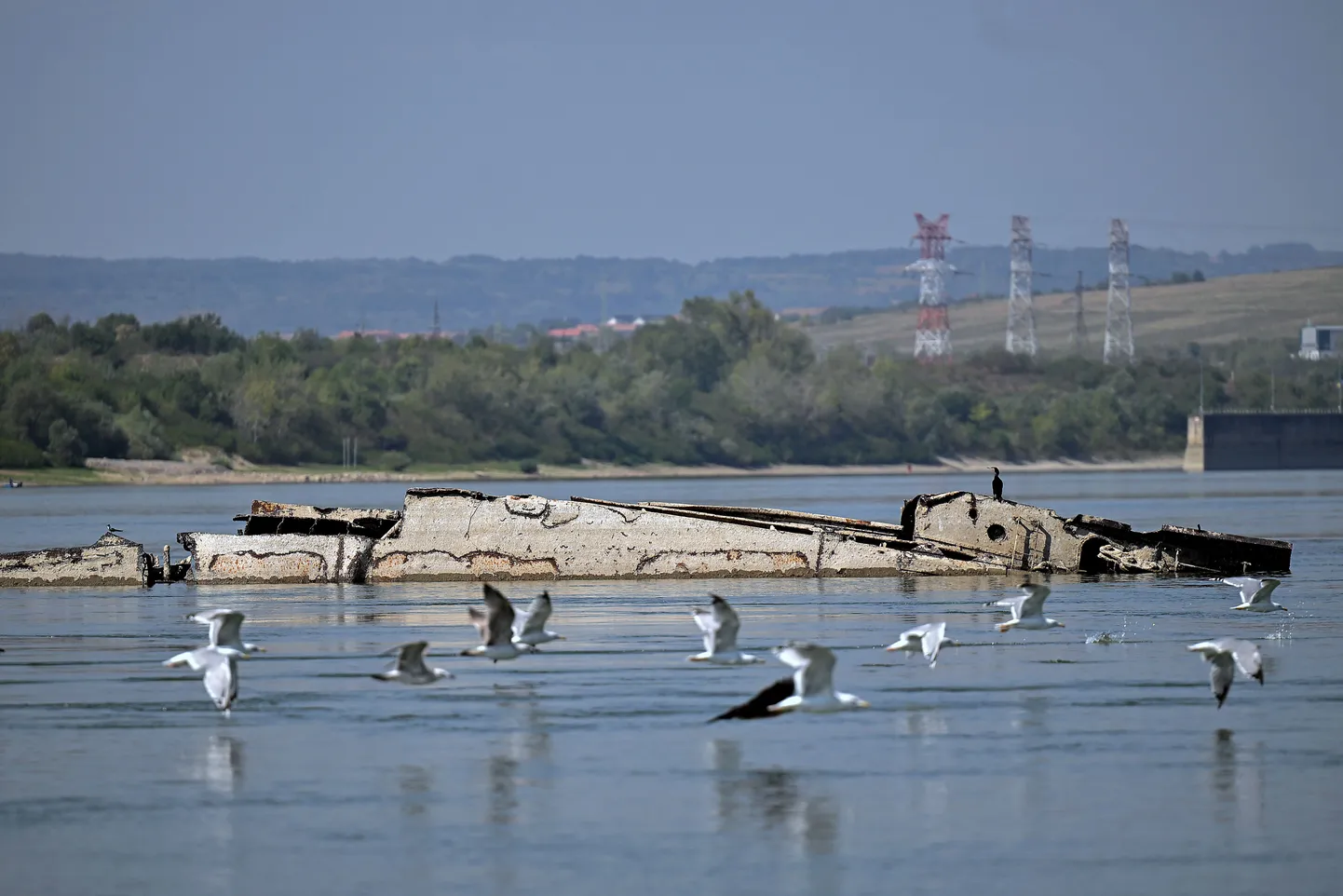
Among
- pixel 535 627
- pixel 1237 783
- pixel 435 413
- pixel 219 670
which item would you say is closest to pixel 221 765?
pixel 219 670

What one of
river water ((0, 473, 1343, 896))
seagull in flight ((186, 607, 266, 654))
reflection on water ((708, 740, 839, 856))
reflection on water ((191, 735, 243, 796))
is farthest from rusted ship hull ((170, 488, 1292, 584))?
reflection on water ((708, 740, 839, 856))

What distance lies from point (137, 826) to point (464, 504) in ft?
63.9

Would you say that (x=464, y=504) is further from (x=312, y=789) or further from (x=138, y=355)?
(x=138, y=355)

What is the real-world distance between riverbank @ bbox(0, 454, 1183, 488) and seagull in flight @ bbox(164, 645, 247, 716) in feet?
369

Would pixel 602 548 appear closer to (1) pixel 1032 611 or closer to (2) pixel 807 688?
(1) pixel 1032 611

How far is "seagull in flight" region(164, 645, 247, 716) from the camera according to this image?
19.0 metres

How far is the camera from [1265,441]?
177125 millimetres

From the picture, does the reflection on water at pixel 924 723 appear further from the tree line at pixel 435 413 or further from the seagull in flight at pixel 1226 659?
the tree line at pixel 435 413

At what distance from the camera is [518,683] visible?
22.1 metres

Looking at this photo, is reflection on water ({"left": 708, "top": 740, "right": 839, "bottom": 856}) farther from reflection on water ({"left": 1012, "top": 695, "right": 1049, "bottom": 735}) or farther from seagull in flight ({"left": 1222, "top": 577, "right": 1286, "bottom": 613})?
seagull in flight ({"left": 1222, "top": 577, "right": 1286, "bottom": 613})

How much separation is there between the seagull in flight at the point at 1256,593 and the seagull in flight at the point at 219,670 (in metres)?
12.0

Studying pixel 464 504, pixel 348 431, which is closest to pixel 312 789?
pixel 464 504

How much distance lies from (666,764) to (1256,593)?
35.3ft

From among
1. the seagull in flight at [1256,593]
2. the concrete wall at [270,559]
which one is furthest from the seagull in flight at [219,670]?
the concrete wall at [270,559]
